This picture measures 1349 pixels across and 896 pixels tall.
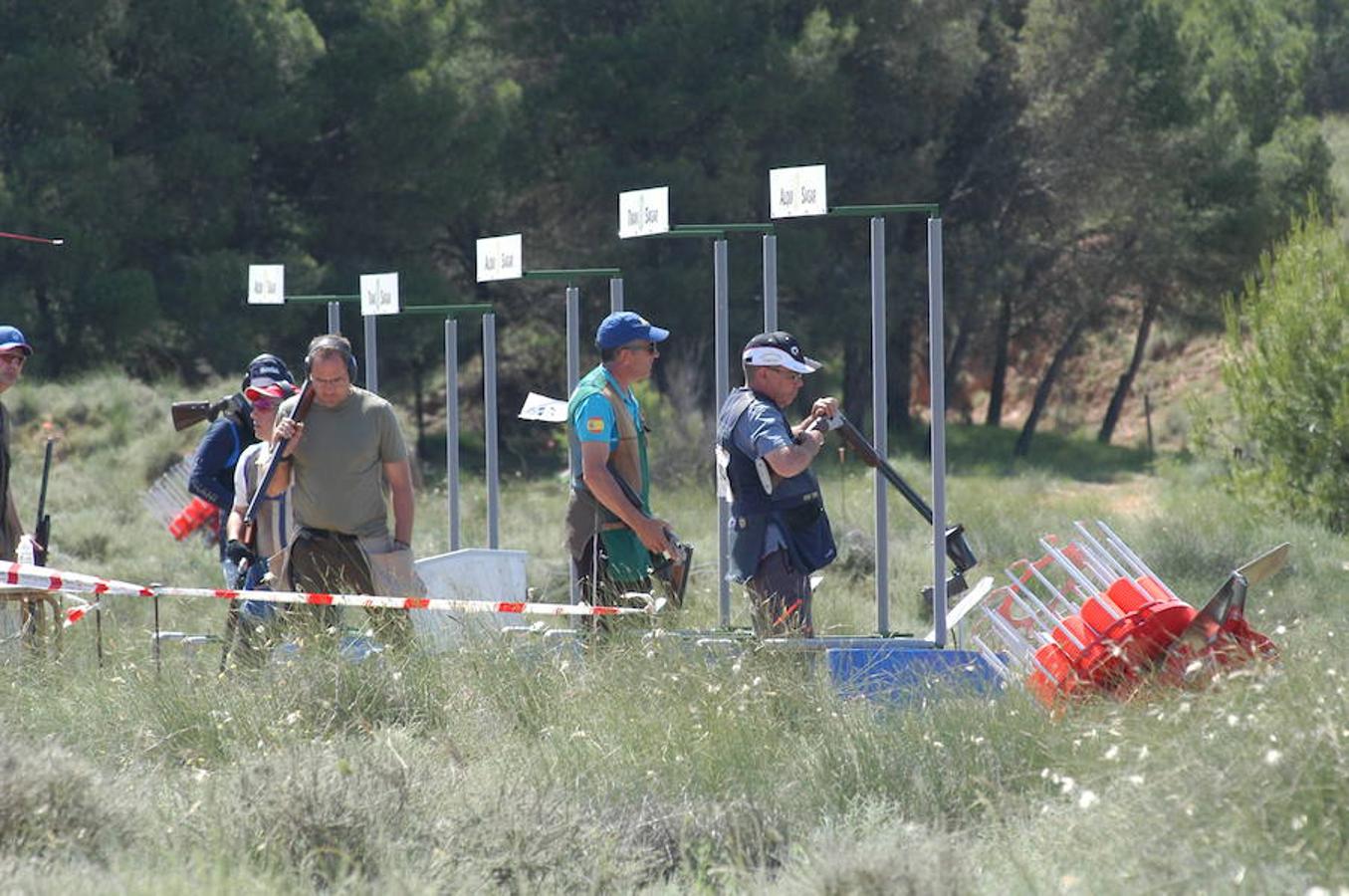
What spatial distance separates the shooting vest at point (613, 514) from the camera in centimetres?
769

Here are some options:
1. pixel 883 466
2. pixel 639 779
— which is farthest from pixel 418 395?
pixel 639 779

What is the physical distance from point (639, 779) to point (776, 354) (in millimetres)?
1896

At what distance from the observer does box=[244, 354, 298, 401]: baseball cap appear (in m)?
8.37

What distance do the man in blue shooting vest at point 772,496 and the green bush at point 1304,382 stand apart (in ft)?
34.5

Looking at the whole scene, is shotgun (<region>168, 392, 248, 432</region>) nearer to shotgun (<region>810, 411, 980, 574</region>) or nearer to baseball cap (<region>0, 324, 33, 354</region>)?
baseball cap (<region>0, 324, 33, 354</region>)

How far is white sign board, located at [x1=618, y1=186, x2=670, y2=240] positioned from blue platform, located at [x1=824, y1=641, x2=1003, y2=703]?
2237 millimetres

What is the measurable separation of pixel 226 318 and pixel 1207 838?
23.0 meters

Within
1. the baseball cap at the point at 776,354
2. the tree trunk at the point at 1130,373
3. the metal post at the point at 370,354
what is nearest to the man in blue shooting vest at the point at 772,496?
the baseball cap at the point at 776,354

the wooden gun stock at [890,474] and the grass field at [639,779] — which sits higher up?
the wooden gun stock at [890,474]

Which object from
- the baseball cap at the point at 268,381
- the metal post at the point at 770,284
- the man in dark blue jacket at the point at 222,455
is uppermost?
the metal post at the point at 770,284

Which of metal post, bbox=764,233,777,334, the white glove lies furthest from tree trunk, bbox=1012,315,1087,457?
the white glove

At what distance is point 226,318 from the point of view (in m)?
26.2

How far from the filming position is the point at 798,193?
25.8 feet

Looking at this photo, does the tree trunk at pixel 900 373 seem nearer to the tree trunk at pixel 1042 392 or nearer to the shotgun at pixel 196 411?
A: the tree trunk at pixel 1042 392
